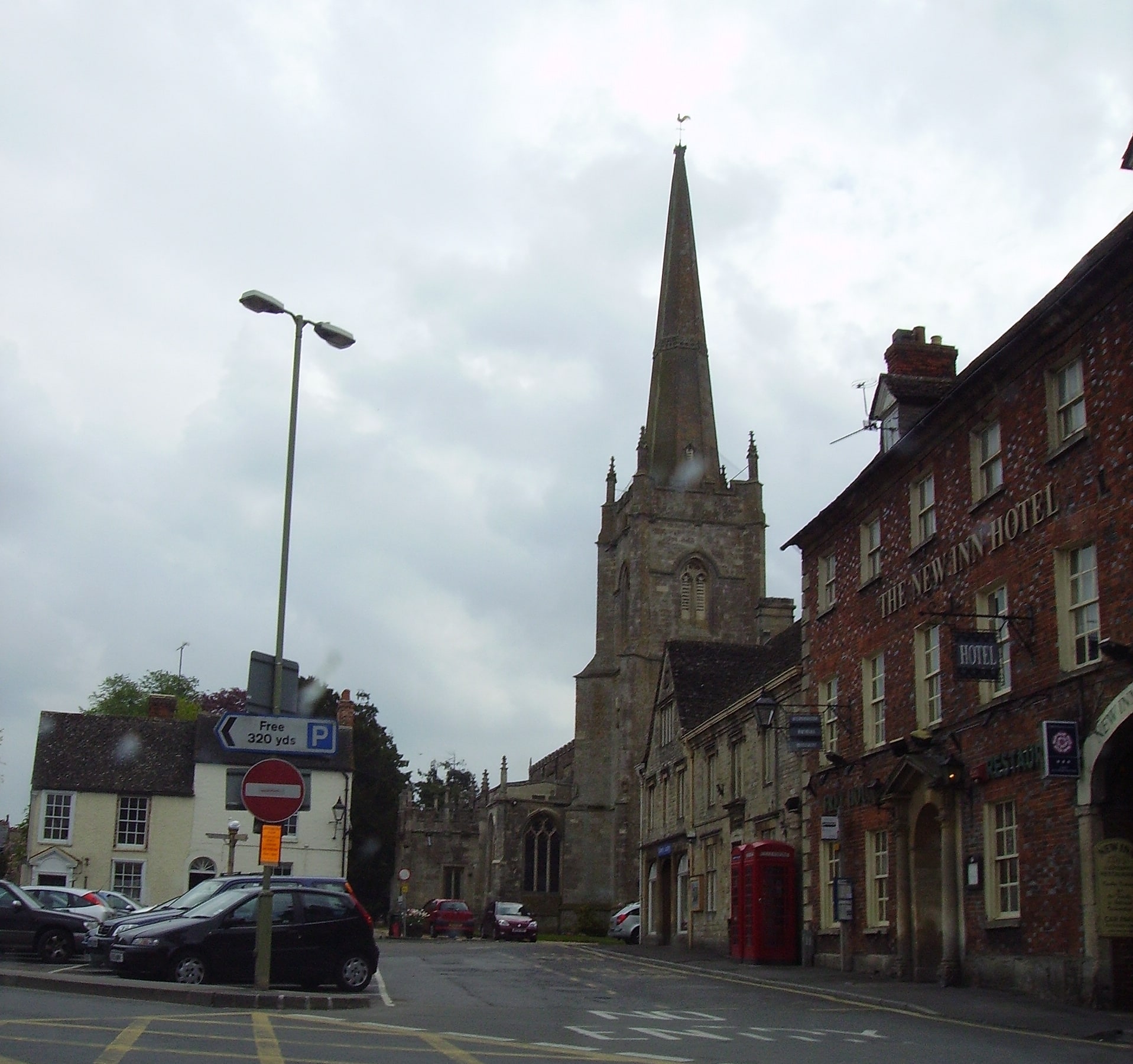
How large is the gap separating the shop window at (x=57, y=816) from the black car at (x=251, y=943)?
108 ft

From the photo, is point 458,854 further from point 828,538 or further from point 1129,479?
point 1129,479

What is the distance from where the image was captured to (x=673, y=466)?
83188 millimetres

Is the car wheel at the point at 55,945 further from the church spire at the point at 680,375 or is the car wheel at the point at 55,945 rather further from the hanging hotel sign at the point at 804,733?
the church spire at the point at 680,375

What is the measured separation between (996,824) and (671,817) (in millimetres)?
23822

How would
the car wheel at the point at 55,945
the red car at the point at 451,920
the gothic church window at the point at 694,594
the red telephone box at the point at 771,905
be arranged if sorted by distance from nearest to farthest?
the car wheel at the point at 55,945 → the red telephone box at the point at 771,905 → the red car at the point at 451,920 → the gothic church window at the point at 694,594

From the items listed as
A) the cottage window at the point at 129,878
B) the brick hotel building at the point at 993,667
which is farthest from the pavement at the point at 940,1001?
the cottage window at the point at 129,878

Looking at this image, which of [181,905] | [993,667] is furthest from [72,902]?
[993,667]

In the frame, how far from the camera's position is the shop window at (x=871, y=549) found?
26.5m

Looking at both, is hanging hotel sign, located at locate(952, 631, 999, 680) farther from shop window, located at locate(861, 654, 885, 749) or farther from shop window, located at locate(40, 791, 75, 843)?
shop window, located at locate(40, 791, 75, 843)

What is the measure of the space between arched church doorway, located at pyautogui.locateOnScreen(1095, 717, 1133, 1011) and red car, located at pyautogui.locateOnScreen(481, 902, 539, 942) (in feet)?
124

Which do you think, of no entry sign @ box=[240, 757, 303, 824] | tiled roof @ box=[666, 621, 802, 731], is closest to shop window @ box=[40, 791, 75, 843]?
tiled roof @ box=[666, 621, 802, 731]

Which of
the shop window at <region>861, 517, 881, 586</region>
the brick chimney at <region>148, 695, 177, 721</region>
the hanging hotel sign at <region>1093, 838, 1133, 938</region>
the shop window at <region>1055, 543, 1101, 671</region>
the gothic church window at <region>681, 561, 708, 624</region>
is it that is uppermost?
the gothic church window at <region>681, 561, 708, 624</region>

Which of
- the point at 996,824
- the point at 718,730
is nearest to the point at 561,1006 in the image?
the point at 996,824

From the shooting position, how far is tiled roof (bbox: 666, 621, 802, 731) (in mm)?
42094
